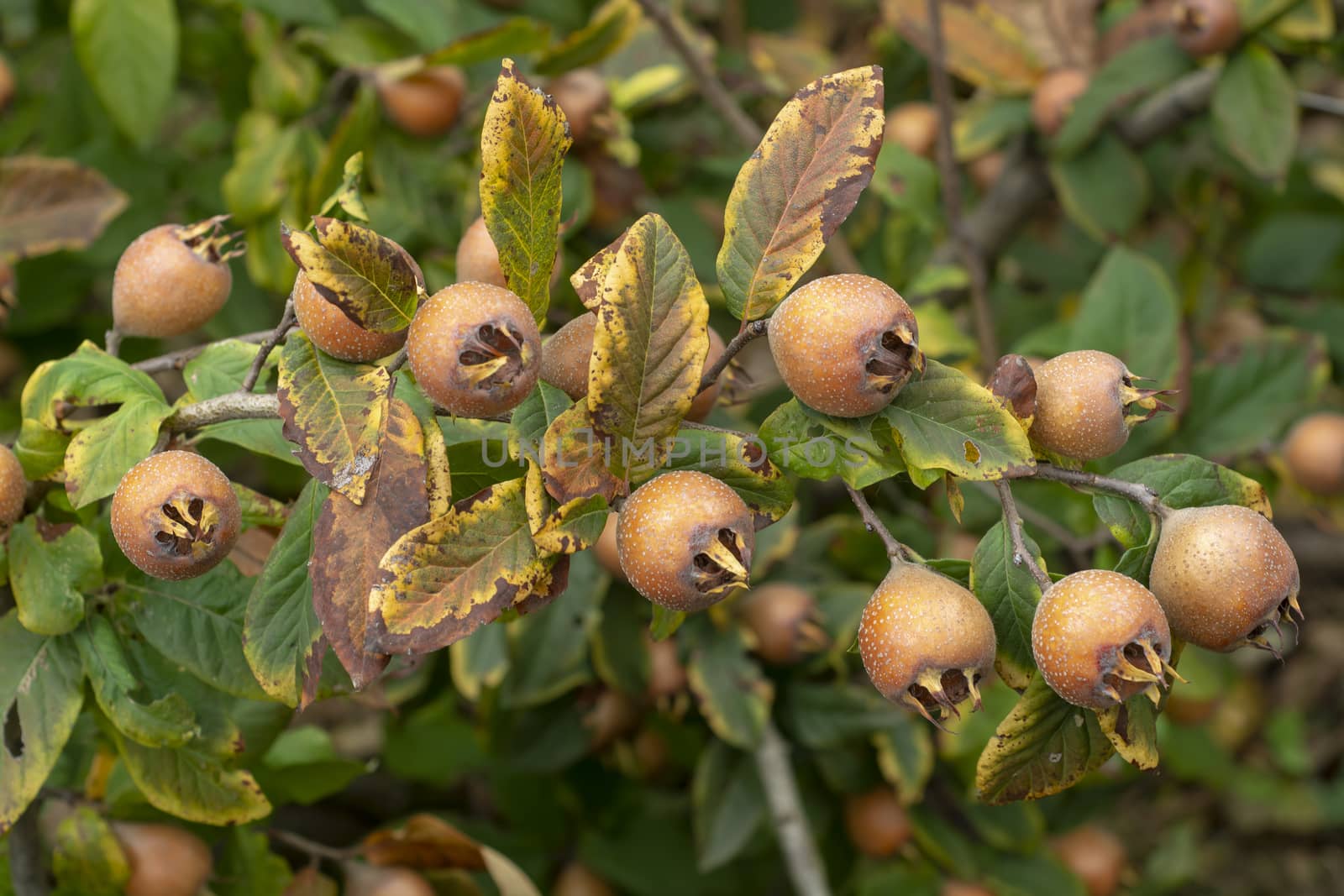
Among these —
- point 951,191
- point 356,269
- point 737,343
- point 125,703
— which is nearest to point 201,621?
point 125,703

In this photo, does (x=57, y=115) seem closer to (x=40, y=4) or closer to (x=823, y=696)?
(x=40, y=4)

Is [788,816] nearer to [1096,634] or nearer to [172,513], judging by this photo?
[1096,634]

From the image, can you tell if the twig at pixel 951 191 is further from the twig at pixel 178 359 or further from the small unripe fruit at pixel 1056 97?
the twig at pixel 178 359

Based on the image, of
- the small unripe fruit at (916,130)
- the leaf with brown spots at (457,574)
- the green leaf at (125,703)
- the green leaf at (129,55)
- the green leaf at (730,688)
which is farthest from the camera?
the small unripe fruit at (916,130)

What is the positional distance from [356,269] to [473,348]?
121 mm

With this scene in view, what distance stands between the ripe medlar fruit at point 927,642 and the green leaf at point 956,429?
104mm

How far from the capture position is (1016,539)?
0.98m

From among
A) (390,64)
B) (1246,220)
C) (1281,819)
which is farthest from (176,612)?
(1281,819)

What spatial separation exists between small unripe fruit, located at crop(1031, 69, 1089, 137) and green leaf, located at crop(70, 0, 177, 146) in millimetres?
1757

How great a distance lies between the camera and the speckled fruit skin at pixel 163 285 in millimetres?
1204

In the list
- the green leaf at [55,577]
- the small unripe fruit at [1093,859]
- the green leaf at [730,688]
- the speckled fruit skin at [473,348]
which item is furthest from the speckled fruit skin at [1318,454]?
the green leaf at [55,577]

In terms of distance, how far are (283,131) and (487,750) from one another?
1285mm

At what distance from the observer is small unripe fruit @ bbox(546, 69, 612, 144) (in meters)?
2.12

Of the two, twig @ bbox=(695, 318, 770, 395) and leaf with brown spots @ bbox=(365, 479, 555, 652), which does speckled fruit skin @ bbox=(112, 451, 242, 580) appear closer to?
leaf with brown spots @ bbox=(365, 479, 555, 652)
